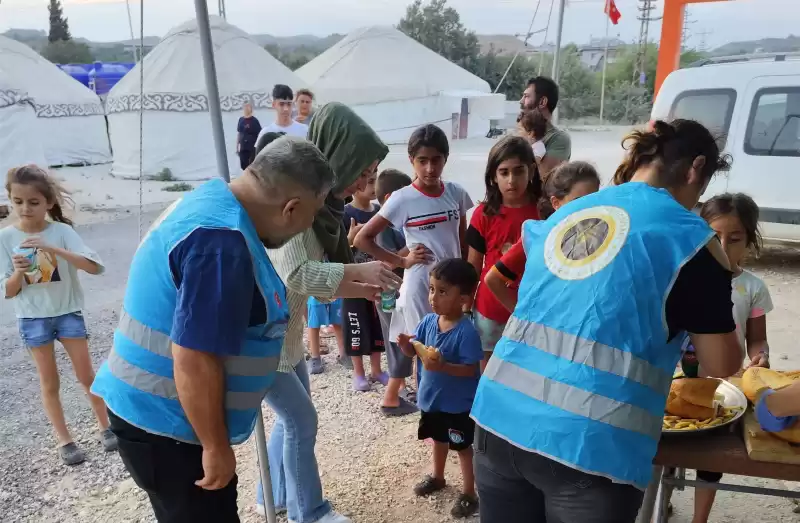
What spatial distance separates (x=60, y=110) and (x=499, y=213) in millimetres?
14777

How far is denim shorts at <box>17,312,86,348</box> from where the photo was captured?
301 cm

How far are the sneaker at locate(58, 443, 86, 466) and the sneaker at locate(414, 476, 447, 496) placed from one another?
69.4 inches

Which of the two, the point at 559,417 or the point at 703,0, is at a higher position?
the point at 703,0

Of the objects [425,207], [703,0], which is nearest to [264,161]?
[425,207]

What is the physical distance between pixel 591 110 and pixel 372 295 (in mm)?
31399

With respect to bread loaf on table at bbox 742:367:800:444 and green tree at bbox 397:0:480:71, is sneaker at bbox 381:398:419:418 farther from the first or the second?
green tree at bbox 397:0:480:71

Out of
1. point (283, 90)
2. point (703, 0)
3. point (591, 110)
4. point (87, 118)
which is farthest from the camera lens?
point (591, 110)

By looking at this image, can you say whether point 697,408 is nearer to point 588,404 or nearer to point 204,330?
point 588,404

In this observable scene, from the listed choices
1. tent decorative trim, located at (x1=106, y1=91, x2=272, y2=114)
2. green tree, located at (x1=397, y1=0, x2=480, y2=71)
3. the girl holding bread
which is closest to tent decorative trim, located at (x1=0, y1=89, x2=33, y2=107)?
tent decorative trim, located at (x1=106, y1=91, x2=272, y2=114)

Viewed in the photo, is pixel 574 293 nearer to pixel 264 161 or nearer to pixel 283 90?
pixel 264 161

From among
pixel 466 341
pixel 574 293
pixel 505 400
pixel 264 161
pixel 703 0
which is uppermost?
pixel 703 0

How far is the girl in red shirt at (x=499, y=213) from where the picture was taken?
2.84 m

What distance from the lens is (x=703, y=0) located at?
30.0ft

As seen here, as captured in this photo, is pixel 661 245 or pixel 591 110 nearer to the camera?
pixel 661 245
